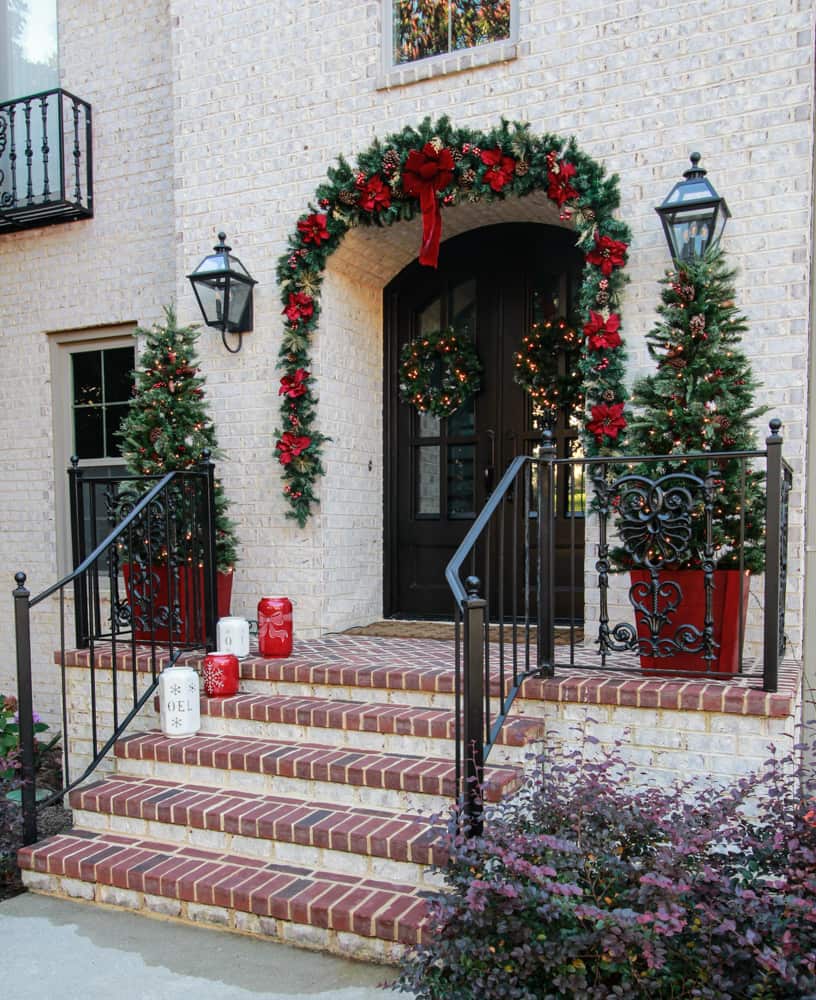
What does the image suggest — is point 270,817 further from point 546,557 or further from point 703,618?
point 703,618

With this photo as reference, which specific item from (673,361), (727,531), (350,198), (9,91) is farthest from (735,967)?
(9,91)

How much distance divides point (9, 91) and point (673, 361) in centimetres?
554

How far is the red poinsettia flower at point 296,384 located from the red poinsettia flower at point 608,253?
1696 millimetres

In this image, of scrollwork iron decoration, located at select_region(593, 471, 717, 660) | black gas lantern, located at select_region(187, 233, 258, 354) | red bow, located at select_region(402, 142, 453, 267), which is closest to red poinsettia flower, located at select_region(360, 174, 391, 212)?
red bow, located at select_region(402, 142, 453, 267)

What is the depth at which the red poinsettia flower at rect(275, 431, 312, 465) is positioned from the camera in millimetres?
4609

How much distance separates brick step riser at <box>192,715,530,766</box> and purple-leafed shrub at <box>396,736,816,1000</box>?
79cm

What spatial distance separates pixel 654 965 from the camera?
76.3 inches

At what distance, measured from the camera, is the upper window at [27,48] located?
6035 mm

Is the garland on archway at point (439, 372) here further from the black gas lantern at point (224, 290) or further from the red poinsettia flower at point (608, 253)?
the red poinsettia flower at point (608, 253)

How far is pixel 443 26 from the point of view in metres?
4.45

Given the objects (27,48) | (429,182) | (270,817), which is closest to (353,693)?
(270,817)

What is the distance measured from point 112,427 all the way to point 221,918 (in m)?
4.02

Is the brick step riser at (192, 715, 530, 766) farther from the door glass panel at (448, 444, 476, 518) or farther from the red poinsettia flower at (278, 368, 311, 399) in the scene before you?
the door glass panel at (448, 444, 476, 518)

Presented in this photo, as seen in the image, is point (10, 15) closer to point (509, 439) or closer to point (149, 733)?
point (509, 439)
